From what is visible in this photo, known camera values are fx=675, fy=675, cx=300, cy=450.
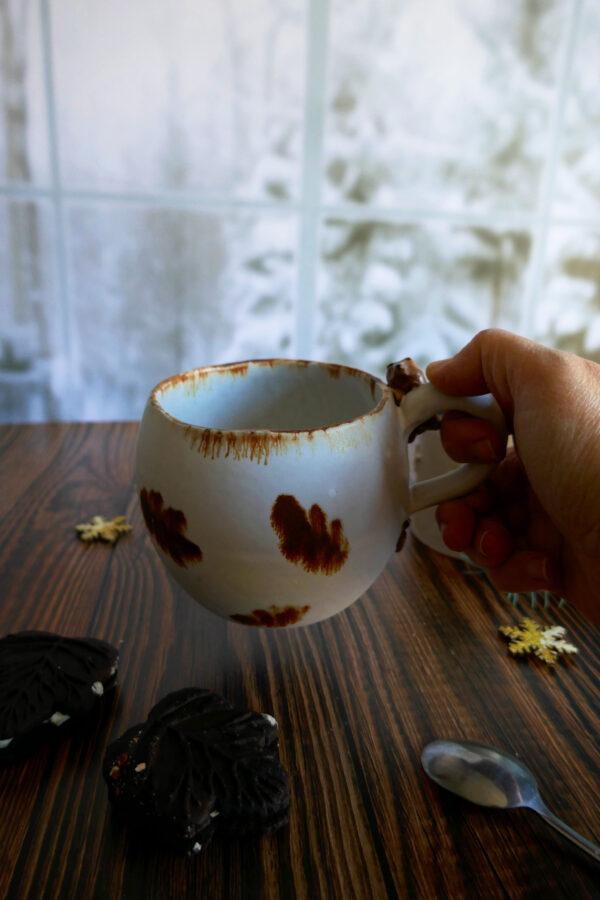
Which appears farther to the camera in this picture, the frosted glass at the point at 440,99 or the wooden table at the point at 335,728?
the frosted glass at the point at 440,99

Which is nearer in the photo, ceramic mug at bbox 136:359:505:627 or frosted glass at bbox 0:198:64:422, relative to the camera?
ceramic mug at bbox 136:359:505:627

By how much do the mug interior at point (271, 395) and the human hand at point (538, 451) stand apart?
68mm

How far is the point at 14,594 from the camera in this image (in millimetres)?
523

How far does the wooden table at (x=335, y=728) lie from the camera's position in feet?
1.05

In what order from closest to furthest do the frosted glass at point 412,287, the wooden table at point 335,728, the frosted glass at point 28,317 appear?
1. the wooden table at point 335,728
2. the frosted glass at point 28,317
3. the frosted glass at point 412,287

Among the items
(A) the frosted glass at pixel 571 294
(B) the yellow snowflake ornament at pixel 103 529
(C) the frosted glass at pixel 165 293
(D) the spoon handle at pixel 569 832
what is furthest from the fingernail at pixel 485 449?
(A) the frosted glass at pixel 571 294

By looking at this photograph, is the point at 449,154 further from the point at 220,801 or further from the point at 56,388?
the point at 220,801

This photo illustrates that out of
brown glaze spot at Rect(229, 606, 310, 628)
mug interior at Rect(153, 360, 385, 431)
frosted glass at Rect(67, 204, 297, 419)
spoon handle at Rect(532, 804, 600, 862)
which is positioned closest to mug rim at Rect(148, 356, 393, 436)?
mug interior at Rect(153, 360, 385, 431)

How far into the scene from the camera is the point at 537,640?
1.59 feet

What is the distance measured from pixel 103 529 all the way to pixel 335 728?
1.01ft

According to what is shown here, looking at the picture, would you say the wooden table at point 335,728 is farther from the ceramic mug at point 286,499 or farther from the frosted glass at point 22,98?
the frosted glass at point 22,98

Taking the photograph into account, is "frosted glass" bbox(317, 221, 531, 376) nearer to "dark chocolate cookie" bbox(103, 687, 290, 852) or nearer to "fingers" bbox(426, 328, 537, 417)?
"fingers" bbox(426, 328, 537, 417)

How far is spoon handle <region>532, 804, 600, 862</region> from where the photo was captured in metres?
0.33

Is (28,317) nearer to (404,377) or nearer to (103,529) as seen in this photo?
(103,529)
